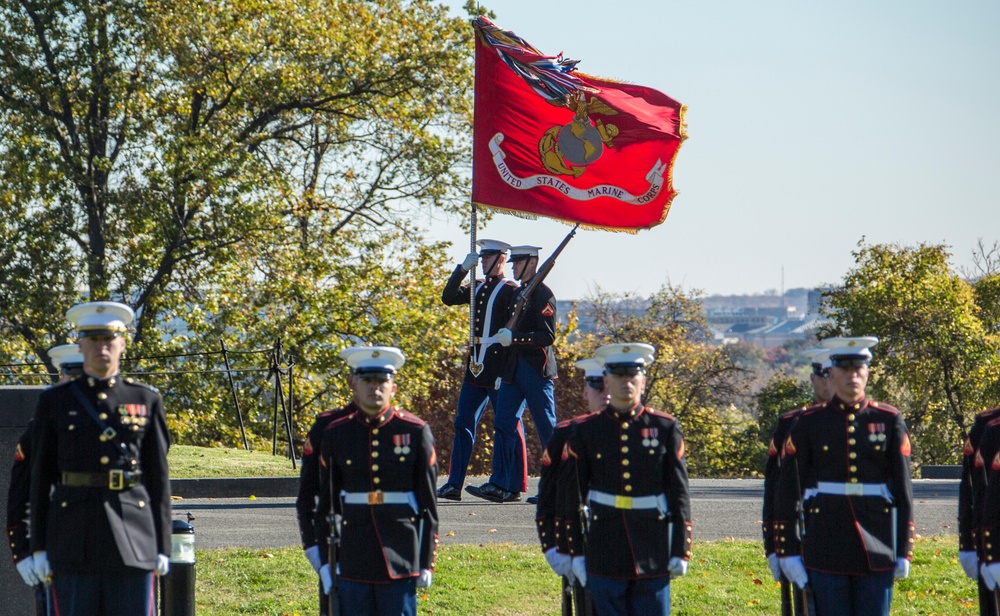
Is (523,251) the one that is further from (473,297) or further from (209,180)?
(209,180)

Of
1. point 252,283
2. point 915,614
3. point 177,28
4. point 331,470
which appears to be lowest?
point 915,614

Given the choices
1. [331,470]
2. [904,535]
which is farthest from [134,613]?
[904,535]

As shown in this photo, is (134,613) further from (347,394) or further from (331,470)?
(347,394)

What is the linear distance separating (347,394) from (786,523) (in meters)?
19.5

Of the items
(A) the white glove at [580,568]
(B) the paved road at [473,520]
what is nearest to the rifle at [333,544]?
(A) the white glove at [580,568]

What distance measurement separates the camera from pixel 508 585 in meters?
9.47

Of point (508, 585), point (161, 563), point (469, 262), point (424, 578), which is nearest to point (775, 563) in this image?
point (424, 578)

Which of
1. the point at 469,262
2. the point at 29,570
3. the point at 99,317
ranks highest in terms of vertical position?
the point at 469,262

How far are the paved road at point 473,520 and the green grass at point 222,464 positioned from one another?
33.7 inches

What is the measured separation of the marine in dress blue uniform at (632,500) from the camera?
21.9 ft

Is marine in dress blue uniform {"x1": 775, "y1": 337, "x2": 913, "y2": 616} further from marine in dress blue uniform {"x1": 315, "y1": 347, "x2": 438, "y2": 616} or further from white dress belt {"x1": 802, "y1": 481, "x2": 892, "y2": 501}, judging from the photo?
marine in dress blue uniform {"x1": 315, "y1": 347, "x2": 438, "y2": 616}

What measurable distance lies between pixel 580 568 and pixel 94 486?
7.98 ft

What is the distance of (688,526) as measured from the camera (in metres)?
6.73

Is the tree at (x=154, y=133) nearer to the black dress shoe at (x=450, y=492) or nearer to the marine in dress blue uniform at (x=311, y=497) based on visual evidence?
the black dress shoe at (x=450, y=492)
